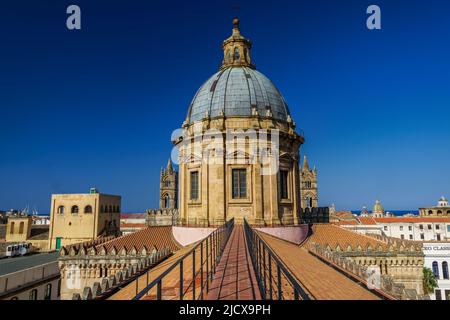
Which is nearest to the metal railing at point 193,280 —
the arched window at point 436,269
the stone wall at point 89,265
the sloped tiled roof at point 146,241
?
the stone wall at point 89,265

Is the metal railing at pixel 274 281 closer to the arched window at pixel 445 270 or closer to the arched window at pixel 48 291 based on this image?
the arched window at pixel 48 291

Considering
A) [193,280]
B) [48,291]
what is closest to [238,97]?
[193,280]

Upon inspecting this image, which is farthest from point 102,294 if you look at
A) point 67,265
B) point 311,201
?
point 311,201

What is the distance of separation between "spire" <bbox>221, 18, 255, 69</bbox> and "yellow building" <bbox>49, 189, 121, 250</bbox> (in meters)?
34.3

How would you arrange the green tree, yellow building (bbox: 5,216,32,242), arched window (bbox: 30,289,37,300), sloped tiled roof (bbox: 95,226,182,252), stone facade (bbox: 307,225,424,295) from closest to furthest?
1. stone facade (bbox: 307,225,424,295)
2. sloped tiled roof (bbox: 95,226,182,252)
3. arched window (bbox: 30,289,37,300)
4. the green tree
5. yellow building (bbox: 5,216,32,242)

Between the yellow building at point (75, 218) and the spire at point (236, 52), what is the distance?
34.3m

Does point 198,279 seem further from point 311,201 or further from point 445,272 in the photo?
point 445,272

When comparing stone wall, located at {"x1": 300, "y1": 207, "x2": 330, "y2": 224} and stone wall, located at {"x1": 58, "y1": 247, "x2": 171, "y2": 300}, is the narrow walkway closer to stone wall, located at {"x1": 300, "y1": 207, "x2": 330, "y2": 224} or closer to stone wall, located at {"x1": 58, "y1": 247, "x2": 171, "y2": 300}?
stone wall, located at {"x1": 58, "y1": 247, "x2": 171, "y2": 300}

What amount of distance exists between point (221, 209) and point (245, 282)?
52.9ft

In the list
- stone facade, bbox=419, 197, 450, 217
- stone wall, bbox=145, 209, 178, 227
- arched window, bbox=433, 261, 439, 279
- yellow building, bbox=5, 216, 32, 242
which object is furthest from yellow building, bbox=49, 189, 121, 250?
stone facade, bbox=419, 197, 450, 217

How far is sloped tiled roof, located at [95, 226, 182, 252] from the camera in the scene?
24.2 m

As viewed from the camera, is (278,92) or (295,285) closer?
(295,285)

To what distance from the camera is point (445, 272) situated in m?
48.8

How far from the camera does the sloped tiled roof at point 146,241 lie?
24167 mm
